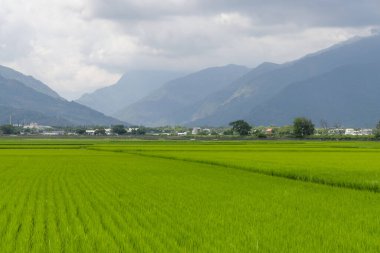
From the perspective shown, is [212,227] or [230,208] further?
[230,208]

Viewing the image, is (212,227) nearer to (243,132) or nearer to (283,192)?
(283,192)

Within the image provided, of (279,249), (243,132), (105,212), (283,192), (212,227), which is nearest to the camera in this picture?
(279,249)

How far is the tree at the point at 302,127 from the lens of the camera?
168000 mm

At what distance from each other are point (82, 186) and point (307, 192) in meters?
9.67

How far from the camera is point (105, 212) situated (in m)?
14.2

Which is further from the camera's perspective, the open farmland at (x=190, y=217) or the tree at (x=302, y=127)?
the tree at (x=302, y=127)

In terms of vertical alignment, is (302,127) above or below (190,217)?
above

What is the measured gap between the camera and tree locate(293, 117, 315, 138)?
168 meters

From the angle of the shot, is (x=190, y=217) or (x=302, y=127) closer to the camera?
(x=190, y=217)

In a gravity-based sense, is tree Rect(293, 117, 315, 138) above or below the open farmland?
above

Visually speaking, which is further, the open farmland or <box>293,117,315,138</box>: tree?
<box>293,117,315,138</box>: tree

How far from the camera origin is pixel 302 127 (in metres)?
168

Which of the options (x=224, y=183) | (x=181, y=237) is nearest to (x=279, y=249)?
(x=181, y=237)

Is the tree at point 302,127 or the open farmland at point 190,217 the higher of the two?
the tree at point 302,127
